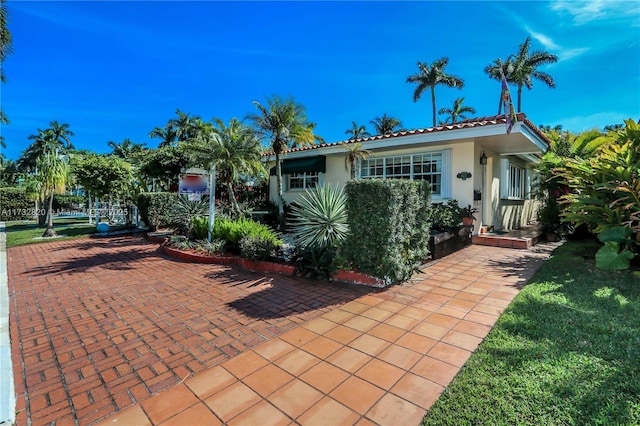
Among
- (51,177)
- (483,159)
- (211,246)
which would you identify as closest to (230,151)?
(211,246)

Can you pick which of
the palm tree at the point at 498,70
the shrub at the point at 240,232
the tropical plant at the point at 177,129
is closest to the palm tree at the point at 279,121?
the shrub at the point at 240,232

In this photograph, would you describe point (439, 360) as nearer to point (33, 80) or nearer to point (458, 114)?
point (33, 80)

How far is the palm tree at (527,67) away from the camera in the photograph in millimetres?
35344

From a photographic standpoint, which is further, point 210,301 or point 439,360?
point 210,301

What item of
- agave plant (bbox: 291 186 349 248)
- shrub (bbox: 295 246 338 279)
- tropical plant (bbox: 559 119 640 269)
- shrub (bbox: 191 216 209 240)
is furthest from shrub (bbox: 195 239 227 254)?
tropical plant (bbox: 559 119 640 269)

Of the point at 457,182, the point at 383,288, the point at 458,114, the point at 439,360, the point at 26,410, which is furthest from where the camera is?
the point at 458,114

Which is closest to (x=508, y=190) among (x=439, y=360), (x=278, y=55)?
(x=278, y=55)

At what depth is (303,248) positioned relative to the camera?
7.19 metres

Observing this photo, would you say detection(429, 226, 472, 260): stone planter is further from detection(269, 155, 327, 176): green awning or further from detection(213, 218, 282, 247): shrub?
detection(269, 155, 327, 176): green awning

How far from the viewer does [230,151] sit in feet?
34.0

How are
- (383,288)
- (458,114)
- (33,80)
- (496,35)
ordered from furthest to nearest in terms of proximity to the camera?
(458,114), (33,80), (496,35), (383,288)

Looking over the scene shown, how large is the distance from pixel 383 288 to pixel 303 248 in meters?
2.19

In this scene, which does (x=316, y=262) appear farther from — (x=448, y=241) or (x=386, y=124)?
(x=386, y=124)

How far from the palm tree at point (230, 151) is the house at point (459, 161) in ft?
7.78
